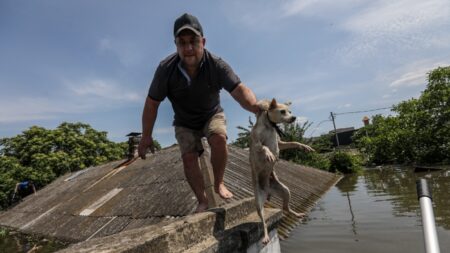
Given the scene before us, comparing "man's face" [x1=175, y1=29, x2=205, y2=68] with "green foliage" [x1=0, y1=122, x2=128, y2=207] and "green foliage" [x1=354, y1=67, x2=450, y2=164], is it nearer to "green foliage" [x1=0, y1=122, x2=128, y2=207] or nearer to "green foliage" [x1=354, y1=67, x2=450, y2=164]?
"green foliage" [x1=0, y1=122, x2=128, y2=207]

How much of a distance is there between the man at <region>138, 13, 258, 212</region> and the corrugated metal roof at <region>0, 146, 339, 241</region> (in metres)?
2.30

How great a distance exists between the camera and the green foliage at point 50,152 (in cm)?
2755

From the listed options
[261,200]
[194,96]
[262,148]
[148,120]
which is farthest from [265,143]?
[148,120]

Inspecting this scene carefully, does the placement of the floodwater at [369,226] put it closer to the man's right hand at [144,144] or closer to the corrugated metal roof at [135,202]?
the corrugated metal roof at [135,202]

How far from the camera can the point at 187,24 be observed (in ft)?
11.2

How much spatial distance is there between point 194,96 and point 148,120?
55 cm

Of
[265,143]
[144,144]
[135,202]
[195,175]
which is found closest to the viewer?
[265,143]

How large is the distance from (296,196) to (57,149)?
1072 inches

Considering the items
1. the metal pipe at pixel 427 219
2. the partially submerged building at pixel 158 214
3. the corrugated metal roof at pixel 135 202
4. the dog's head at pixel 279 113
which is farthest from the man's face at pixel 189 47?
the corrugated metal roof at pixel 135 202

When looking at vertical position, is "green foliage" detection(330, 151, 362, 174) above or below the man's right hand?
below

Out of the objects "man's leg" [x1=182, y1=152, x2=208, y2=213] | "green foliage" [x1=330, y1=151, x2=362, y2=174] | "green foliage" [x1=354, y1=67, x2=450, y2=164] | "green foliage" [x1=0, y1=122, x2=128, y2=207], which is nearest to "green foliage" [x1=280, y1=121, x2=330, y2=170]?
"green foliage" [x1=330, y1=151, x2=362, y2=174]

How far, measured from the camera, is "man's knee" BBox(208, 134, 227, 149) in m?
3.82

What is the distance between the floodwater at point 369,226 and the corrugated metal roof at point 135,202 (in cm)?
54

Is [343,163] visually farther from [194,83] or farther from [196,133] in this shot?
[194,83]
